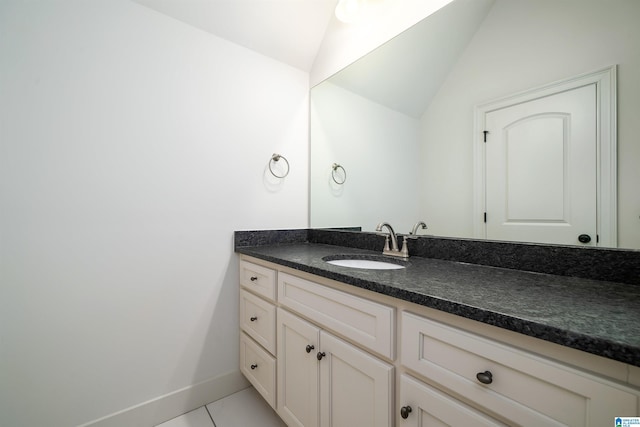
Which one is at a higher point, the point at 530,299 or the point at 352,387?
the point at 530,299

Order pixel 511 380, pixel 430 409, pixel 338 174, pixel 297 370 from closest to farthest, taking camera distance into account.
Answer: pixel 511 380 → pixel 430 409 → pixel 297 370 → pixel 338 174

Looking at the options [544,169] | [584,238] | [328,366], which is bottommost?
[328,366]

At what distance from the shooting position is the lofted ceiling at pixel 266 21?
1370 millimetres

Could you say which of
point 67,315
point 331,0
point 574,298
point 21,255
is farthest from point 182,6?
point 574,298

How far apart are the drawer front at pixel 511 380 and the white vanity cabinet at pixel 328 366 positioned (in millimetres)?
123

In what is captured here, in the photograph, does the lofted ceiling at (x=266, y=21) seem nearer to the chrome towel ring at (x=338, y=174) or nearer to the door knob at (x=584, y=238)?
the chrome towel ring at (x=338, y=174)

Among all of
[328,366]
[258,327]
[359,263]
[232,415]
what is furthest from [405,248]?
[232,415]

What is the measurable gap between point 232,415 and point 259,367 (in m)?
0.29

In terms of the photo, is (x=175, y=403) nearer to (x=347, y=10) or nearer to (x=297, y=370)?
(x=297, y=370)

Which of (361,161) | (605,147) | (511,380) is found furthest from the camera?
(361,161)

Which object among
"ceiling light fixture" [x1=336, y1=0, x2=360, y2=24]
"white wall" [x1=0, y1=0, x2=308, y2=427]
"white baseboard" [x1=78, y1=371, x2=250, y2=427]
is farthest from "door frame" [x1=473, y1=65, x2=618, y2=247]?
"white baseboard" [x1=78, y1=371, x2=250, y2=427]

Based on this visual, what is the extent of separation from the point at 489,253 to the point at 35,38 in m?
2.00

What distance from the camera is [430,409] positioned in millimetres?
633

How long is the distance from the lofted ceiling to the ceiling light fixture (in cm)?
14
